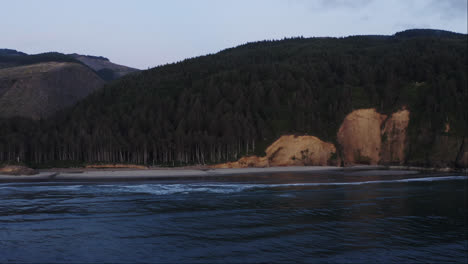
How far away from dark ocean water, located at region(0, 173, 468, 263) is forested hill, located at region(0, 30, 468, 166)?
43.8 m

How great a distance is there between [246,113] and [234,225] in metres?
77.6

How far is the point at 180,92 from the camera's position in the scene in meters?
130

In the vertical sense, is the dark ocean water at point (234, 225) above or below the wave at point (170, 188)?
below

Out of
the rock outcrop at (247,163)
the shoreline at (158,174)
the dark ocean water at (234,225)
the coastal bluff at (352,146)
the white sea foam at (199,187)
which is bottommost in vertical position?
the dark ocean water at (234,225)

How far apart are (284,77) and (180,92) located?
32326 millimetres

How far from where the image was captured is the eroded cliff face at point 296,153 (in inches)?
3780

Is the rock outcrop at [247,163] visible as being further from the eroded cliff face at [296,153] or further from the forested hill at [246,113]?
the forested hill at [246,113]

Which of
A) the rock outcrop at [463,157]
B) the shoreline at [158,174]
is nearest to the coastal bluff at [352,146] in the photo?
the shoreline at [158,174]

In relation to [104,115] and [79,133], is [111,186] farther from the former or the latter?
[104,115]

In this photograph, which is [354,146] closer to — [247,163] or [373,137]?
[373,137]

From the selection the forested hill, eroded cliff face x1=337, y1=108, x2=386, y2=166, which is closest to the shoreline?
the forested hill

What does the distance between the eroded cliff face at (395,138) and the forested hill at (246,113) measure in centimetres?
183

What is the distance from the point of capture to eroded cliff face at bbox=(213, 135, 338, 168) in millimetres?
96000

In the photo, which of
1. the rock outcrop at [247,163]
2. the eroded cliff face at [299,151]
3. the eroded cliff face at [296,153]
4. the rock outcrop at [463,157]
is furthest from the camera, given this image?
the eroded cliff face at [299,151]
